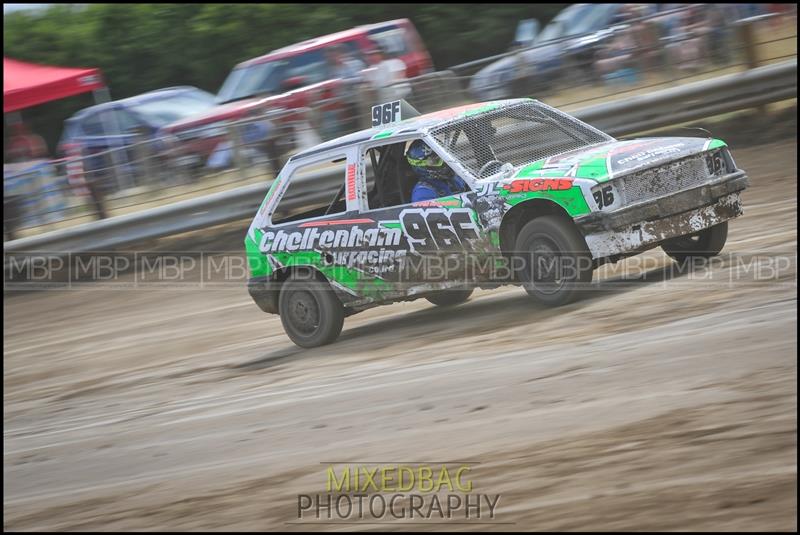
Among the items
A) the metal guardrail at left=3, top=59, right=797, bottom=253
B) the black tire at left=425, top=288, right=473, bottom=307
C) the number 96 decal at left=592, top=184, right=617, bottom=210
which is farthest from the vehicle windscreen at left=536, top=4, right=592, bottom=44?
the number 96 decal at left=592, top=184, right=617, bottom=210

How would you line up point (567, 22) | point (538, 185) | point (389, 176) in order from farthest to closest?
point (567, 22)
point (389, 176)
point (538, 185)

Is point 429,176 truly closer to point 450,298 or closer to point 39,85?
point 450,298

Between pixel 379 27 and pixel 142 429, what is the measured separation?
10879mm

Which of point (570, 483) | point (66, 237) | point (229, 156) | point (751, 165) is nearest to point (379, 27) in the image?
point (229, 156)

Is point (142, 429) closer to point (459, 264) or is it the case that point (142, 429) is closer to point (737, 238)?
point (459, 264)

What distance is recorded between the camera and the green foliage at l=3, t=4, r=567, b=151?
22.1 m

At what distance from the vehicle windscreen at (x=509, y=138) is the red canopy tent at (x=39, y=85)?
438 inches

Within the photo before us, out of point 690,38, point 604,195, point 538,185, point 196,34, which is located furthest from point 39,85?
point 604,195

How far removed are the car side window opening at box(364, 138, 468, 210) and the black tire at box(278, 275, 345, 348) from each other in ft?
2.75

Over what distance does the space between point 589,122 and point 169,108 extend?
8076mm

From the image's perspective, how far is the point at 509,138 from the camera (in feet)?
25.7

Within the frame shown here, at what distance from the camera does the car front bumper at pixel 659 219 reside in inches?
274

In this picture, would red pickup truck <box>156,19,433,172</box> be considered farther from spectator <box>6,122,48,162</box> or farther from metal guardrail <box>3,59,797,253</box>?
spectator <box>6,122,48,162</box>

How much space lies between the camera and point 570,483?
173 inches
